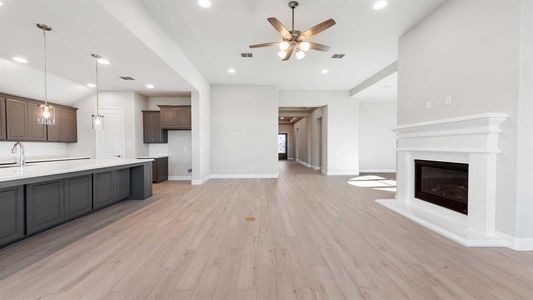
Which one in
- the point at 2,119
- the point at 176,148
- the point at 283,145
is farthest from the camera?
the point at 283,145

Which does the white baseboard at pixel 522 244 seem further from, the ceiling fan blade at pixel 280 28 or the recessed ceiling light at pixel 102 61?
the recessed ceiling light at pixel 102 61

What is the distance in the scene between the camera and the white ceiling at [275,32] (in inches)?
136

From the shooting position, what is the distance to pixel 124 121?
22.2 feet

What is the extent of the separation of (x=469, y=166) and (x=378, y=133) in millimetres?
6854

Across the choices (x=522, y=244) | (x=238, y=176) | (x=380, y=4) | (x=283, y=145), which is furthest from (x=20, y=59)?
(x=283, y=145)

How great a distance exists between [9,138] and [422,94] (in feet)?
27.8

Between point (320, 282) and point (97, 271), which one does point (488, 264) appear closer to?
point (320, 282)

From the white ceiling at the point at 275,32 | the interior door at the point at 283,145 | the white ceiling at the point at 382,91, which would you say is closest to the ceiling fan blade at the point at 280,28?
the white ceiling at the point at 275,32

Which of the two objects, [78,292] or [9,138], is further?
[9,138]

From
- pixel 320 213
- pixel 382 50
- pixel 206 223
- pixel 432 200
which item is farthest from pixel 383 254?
pixel 382 50

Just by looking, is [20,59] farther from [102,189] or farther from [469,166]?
[469,166]

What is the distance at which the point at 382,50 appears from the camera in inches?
199

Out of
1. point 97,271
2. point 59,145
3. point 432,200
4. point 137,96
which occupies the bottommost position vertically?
point 97,271

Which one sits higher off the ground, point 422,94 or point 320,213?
point 422,94
